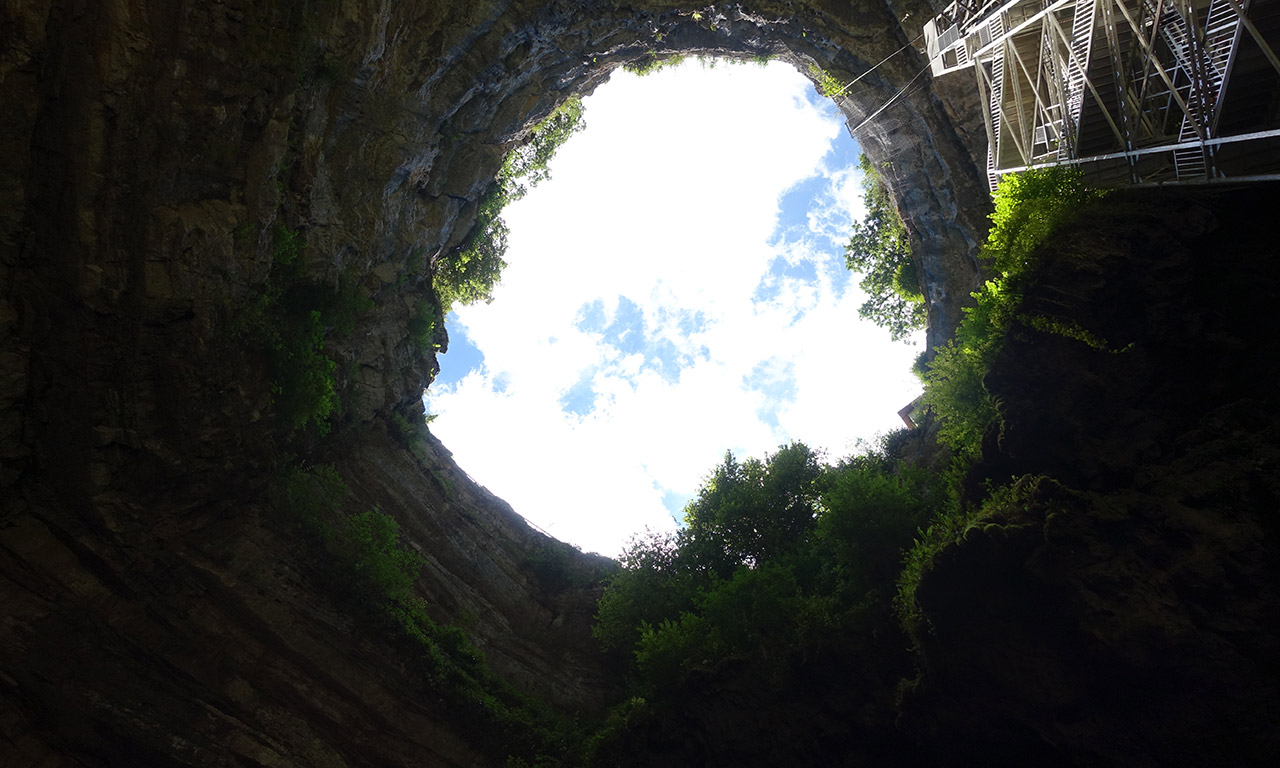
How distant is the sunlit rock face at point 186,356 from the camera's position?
403 inches

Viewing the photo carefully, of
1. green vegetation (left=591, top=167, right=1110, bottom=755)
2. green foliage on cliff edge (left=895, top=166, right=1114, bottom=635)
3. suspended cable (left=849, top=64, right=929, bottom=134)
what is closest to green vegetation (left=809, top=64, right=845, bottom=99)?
suspended cable (left=849, top=64, right=929, bottom=134)

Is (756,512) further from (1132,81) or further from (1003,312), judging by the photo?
(1132,81)

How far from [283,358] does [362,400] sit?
5676mm

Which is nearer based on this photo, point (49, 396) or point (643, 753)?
point (49, 396)

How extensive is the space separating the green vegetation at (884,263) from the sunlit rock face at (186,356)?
57.4ft

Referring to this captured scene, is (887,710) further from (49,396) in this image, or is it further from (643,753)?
(49,396)

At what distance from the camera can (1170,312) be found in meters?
11.4

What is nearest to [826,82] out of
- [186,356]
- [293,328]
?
[293,328]

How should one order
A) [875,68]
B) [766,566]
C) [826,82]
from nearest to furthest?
[766,566]
[875,68]
[826,82]

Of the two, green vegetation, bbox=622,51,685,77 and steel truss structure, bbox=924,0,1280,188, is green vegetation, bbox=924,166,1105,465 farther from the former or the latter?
green vegetation, bbox=622,51,685,77

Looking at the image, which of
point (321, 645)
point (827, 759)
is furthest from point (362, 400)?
point (827, 759)

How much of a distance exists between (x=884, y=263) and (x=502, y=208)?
61.5ft

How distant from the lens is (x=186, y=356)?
39.5 feet

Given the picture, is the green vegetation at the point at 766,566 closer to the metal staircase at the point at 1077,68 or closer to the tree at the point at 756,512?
the tree at the point at 756,512
